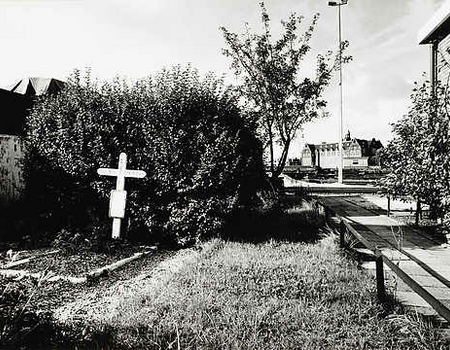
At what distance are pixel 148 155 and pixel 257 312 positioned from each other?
4.85 metres

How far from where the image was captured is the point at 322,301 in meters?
4.40

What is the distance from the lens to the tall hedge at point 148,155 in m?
7.79

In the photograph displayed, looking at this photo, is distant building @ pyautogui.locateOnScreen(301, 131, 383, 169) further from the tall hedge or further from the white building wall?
the tall hedge

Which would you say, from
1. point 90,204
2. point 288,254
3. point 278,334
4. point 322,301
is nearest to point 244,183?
point 288,254

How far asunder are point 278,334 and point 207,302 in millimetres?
985

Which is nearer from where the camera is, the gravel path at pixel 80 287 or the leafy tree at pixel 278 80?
the gravel path at pixel 80 287

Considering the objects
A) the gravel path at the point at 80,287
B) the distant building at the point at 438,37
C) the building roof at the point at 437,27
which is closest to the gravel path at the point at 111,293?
the gravel path at the point at 80,287

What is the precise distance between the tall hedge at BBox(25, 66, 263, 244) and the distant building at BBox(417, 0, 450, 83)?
6.38 metres

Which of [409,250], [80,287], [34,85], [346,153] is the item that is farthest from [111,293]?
[346,153]

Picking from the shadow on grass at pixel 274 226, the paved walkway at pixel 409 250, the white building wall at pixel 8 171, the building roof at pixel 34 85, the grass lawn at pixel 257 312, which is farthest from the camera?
the building roof at pixel 34 85

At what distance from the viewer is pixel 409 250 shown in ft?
25.3

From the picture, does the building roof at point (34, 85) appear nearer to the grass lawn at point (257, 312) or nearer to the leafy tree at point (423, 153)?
the leafy tree at point (423, 153)

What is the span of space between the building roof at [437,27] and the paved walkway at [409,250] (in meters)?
5.91

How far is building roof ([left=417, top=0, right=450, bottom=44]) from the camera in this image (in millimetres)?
9820
